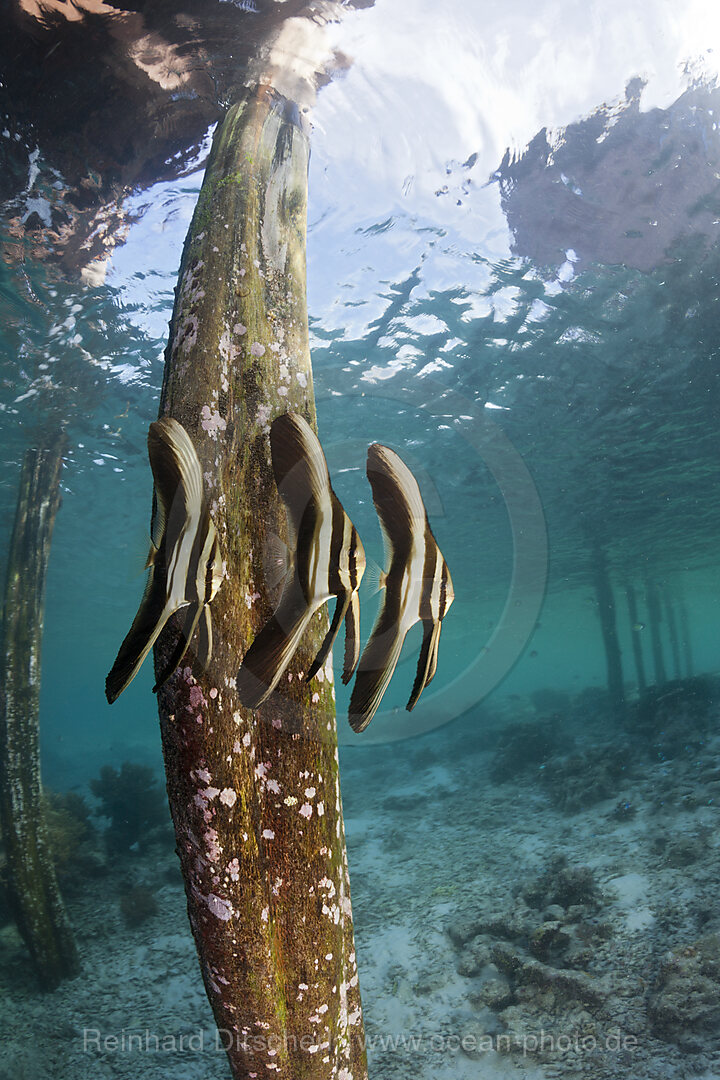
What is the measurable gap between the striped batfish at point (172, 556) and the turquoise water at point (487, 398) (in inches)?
23.4

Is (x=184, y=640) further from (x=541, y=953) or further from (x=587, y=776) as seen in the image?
(x=587, y=776)

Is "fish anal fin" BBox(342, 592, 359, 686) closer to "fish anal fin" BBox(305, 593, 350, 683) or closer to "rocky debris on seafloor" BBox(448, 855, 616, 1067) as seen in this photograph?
"fish anal fin" BBox(305, 593, 350, 683)

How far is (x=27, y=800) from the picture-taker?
7.76 metres

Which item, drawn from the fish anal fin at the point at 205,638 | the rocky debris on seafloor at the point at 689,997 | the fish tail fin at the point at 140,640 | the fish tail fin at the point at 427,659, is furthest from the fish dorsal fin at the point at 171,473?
the rocky debris on seafloor at the point at 689,997

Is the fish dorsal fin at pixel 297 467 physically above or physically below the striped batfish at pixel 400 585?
above

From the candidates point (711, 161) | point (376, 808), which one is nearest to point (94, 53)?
point (711, 161)

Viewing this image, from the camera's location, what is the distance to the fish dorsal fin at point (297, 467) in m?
1.65

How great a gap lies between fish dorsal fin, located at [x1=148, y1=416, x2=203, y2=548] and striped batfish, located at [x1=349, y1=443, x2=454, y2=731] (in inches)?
22.7

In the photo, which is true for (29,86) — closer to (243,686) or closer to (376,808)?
(243,686)

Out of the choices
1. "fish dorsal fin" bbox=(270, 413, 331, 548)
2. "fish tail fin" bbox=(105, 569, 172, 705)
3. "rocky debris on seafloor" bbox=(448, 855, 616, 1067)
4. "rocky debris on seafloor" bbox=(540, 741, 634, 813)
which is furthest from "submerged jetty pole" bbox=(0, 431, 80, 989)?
"rocky debris on seafloor" bbox=(540, 741, 634, 813)

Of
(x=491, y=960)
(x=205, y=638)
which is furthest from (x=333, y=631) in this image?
(x=491, y=960)

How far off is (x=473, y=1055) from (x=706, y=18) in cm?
1238

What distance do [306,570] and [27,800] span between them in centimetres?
855

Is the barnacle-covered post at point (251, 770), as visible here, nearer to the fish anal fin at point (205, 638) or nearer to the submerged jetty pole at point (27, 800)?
the fish anal fin at point (205, 638)
